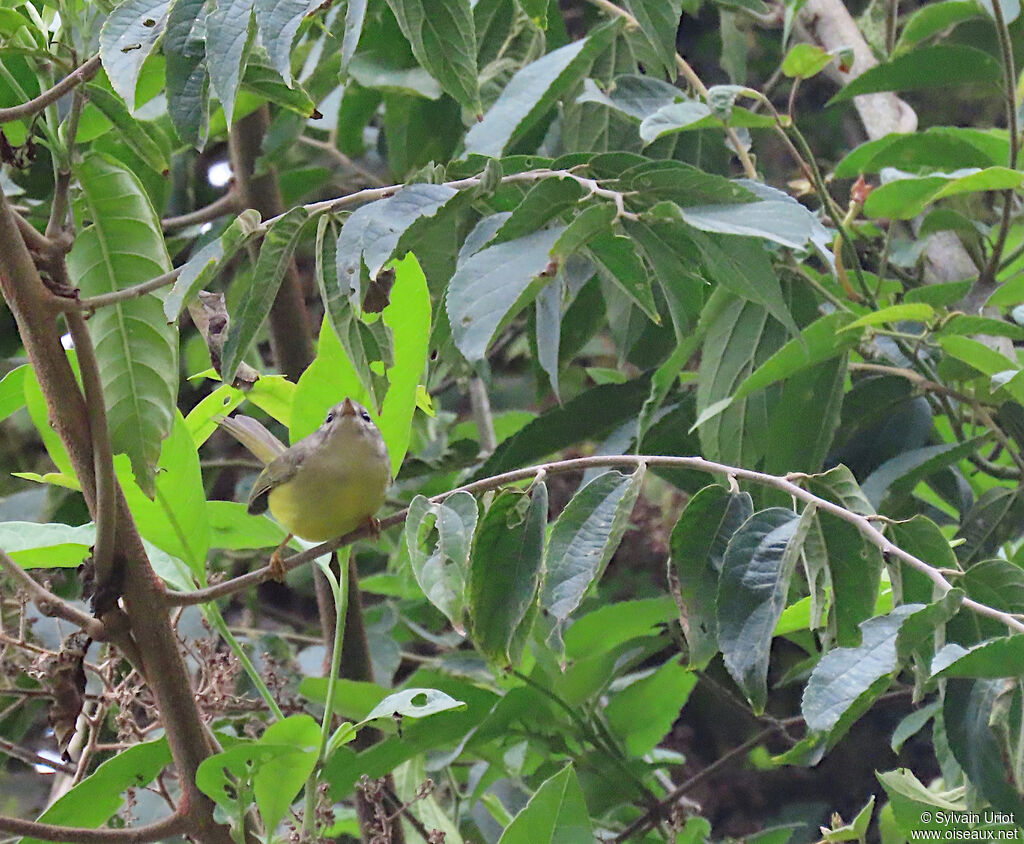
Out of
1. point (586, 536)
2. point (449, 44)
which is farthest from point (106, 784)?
point (449, 44)

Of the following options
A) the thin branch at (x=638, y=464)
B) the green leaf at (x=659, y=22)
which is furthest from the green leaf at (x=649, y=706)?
the green leaf at (x=659, y=22)

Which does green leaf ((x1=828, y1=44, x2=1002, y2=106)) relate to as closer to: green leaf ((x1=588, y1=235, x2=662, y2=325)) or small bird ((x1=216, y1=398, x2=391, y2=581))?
green leaf ((x1=588, y1=235, x2=662, y2=325))

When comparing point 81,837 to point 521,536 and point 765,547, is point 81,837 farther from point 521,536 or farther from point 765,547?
point 765,547

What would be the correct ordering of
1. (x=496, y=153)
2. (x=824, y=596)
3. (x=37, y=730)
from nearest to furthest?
(x=824, y=596)
(x=496, y=153)
(x=37, y=730)

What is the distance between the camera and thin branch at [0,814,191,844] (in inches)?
33.2

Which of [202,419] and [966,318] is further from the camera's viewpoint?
[966,318]

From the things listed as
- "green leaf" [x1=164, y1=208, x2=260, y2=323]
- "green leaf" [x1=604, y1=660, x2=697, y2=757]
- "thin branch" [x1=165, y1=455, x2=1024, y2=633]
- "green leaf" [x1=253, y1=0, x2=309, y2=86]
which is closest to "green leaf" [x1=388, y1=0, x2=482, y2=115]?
"green leaf" [x1=253, y1=0, x2=309, y2=86]

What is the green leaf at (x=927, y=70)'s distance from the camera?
66.1 inches

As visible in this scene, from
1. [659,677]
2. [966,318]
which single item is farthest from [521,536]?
[659,677]

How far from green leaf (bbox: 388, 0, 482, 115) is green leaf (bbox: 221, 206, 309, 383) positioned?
0.19 meters

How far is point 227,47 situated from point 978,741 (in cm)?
89

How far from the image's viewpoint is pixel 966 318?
1319mm

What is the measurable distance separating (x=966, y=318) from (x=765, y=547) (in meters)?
0.55

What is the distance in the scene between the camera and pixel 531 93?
131 centimetres
